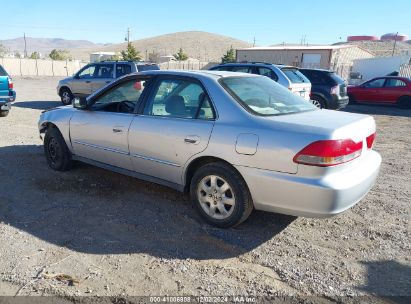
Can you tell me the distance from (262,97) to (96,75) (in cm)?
1059

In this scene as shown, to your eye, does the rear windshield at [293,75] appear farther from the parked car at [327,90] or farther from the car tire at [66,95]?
the car tire at [66,95]

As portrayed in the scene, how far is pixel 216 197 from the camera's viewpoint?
383cm

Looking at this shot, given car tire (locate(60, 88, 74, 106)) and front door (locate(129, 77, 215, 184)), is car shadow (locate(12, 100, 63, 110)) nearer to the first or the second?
car tire (locate(60, 88, 74, 106))

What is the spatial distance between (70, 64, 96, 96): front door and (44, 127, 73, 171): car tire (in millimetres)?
8129

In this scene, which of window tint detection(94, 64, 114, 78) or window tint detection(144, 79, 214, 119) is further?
window tint detection(94, 64, 114, 78)

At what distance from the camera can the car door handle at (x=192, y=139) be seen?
381 cm

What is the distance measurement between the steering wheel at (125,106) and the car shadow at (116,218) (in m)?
1.06

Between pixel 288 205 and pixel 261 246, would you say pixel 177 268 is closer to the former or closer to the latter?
pixel 261 246

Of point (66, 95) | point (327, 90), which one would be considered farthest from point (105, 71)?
point (327, 90)

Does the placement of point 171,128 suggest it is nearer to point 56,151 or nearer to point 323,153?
point 323,153

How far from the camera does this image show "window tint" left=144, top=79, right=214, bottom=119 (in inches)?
155

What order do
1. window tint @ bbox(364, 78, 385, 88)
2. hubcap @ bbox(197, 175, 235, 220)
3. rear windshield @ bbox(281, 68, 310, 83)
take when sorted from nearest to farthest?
hubcap @ bbox(197, 175, 235, 220) < rear windshield @ bbox(281, 68, 310, 83) < window tint @ bbox(364, 78, 385, 88)

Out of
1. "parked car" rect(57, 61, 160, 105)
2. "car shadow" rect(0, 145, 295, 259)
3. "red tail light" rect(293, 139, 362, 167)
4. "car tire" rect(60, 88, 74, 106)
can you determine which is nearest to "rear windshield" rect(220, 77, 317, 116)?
"red tail light" rect(293, 139, 362, 167)

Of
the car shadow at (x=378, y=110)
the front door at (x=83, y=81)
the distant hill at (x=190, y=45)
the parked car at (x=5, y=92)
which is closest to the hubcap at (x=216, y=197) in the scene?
the parked car at (x=5, y=92)
